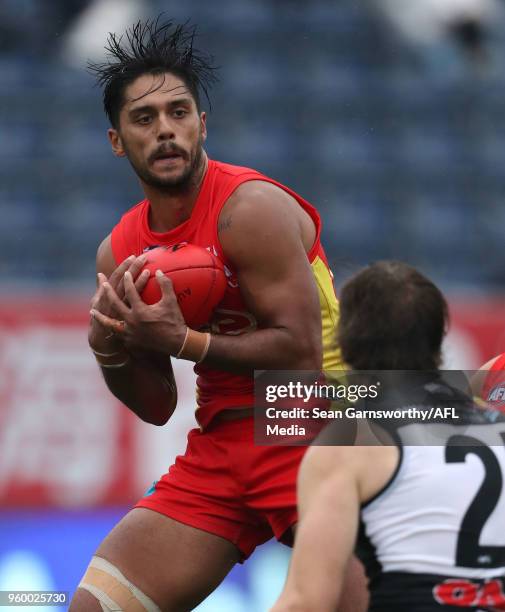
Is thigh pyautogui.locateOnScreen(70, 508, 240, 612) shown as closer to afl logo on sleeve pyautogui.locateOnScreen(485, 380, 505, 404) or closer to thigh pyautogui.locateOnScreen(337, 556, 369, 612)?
thigh pyautogui.locateOnScreen(337, 556, 369, 612)

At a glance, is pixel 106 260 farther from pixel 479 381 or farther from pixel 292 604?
pixel 292 604

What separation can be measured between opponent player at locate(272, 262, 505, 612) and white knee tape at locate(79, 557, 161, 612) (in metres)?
1.39

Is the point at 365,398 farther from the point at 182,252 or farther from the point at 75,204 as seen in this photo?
the point at 75,204

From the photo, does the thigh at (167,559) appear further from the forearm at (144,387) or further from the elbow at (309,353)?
the elbow at (309,353)

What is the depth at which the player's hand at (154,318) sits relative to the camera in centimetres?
392

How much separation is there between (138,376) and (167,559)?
719 millimetres

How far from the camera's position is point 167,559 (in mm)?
4004

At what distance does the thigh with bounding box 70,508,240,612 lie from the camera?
3.99m

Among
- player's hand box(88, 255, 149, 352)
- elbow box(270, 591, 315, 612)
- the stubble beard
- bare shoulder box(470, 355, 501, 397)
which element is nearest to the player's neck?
the stubble beard

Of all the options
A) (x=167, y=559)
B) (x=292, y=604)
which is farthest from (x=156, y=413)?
(x=292, y=604)

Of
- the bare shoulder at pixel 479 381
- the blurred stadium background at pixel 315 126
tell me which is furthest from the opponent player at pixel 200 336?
the blurred stadium background at pixel 315 126

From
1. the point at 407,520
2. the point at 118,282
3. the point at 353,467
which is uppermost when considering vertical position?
the point at 118,282

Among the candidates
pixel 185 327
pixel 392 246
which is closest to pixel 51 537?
pixel 185 327

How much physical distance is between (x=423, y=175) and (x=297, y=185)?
53.3 inches
